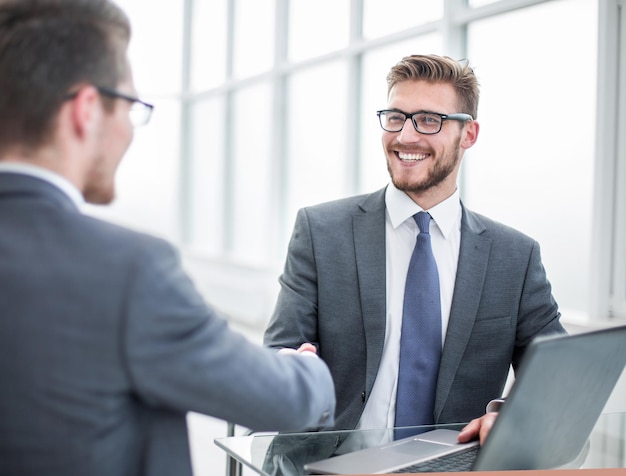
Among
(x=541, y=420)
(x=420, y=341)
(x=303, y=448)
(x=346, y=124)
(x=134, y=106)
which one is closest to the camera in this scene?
(x=134, y=106)

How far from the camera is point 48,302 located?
0.93 metres

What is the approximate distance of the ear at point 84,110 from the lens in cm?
100

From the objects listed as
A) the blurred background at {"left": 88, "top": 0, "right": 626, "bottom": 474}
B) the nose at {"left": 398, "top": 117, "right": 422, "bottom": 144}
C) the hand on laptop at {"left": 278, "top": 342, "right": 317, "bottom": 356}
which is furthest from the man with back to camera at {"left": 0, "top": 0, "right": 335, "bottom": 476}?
the blurred background at {"left": 88, "top": 0, "right": 626, "bottom": 474}

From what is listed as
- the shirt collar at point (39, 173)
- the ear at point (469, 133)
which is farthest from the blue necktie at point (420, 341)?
the shirt collar at point (39, 173)

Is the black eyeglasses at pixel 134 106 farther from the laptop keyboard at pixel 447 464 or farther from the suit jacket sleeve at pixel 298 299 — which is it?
the suit jacket sleeve at pixel 298 299

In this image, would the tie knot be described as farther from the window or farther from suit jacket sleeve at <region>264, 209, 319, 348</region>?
the window

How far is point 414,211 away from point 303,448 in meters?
0.85

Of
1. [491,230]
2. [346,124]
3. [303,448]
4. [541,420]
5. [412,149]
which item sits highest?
[346,124]

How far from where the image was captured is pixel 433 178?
2135 millimetres

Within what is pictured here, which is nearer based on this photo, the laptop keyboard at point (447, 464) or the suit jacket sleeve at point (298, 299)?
the laptop keyboard at point (447, 464)

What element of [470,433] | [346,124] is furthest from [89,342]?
[346,124]

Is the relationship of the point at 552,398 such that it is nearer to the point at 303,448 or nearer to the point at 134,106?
the point at 303,448

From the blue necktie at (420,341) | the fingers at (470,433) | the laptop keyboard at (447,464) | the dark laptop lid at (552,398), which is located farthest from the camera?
the blue necktie at (420,341)

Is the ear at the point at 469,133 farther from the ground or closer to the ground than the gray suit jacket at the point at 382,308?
farther from the ground
